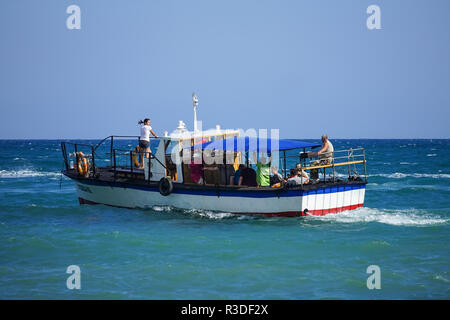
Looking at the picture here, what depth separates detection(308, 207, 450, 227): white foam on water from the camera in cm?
1636

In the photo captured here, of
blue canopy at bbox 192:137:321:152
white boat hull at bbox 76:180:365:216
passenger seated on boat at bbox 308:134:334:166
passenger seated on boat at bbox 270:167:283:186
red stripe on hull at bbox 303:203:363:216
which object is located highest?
blue canopy at bbox 192:137:321:152

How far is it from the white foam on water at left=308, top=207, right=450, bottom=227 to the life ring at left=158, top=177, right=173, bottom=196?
4.56 m

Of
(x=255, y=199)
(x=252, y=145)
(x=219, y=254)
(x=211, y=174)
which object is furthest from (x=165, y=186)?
(x=219, y=254)

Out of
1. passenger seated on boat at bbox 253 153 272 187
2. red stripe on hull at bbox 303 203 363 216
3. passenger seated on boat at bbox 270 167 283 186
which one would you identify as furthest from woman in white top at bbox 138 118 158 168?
red stripe on hull at bbox 303 203 363 216

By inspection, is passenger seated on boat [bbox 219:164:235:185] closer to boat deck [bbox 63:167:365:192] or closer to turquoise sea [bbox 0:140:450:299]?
boat deck [bbox 63:167:365:192]

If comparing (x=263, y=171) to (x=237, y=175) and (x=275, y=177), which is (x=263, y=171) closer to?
(x=275, y=177)

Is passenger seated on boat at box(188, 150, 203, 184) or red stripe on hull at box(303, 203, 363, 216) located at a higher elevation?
passenger seated on boat at box(188, 150, 203, 184)

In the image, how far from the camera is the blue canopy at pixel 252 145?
1592 cm

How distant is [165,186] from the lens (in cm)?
1680

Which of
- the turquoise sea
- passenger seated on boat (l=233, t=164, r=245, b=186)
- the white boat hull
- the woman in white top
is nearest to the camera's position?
the turquoise sea

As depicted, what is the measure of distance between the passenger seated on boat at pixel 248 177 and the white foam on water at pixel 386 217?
2108 mm

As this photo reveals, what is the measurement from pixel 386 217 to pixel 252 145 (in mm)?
5369

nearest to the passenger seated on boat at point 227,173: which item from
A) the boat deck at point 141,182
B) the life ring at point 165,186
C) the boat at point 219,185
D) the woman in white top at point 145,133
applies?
the boat at point 219,185
